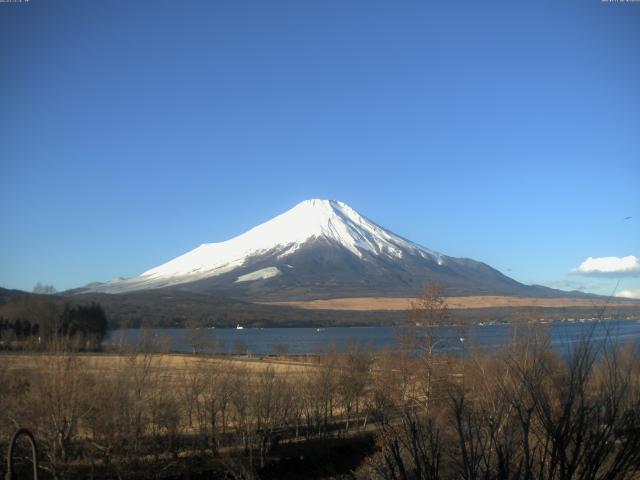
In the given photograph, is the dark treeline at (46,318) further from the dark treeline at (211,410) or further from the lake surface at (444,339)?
the dark treeline at (211,410)

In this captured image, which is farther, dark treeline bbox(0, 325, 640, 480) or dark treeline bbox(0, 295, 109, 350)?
dark treeline bbox(0, 295, 109, 350)

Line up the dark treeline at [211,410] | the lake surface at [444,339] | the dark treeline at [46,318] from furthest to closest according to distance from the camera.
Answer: the dark treeline at [46,318]
the dark treeline at [211,410]
the lake surface at [444,339]

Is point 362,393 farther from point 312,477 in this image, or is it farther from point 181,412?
point 181,412

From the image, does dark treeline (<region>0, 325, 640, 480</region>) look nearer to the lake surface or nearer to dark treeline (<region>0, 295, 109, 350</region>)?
the lake surface

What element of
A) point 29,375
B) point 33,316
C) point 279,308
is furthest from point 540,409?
point 279,308

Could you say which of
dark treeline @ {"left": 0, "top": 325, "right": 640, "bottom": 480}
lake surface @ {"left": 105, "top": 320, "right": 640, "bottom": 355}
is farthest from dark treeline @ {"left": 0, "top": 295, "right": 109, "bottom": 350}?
dark treeline @ {"left": 0, "top": 325, "right": 640, "bottom": 480}

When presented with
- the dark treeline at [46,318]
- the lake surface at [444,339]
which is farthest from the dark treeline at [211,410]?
the dark treeline at [46,318]

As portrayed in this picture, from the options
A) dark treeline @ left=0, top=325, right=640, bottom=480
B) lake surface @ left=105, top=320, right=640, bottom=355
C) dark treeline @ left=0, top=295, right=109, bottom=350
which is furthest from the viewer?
dark treeline @ left=0, top=295, right=109, bottom=350

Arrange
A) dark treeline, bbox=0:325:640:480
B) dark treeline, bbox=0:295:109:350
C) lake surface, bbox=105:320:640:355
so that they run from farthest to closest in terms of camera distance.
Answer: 1. dark treeline, bbox=0:295:109:350
2. dark treeline, bbox=0:325:640:480
3. lake surface, bbox=105:320:640:355

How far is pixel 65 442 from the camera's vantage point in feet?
67.9

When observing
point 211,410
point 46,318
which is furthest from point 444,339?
point 46,318

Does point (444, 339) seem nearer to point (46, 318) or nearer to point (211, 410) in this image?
point (211, 410)

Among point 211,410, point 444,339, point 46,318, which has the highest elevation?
point 46,318

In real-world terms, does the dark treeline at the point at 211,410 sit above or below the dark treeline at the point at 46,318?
below
